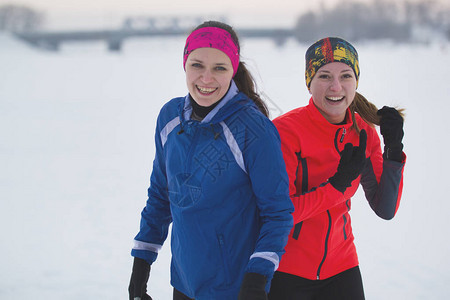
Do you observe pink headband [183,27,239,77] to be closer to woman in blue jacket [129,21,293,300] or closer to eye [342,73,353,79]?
woman in blue jacket [129,21,293,300]

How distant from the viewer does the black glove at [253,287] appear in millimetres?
1251

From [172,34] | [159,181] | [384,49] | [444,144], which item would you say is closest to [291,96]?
[444,144]

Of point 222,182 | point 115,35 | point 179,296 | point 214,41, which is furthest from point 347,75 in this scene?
point 115,35

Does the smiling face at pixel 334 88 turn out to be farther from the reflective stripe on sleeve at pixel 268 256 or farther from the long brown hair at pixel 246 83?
the reflective stripe on sleeve at pixel 268 256

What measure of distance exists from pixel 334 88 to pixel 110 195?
3.56 metres

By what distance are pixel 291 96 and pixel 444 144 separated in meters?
5.18

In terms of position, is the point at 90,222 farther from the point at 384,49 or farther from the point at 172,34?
the point at 172,34

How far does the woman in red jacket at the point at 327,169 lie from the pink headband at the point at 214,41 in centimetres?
36

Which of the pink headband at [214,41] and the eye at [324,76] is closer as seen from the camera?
the pink headband at [214,41]

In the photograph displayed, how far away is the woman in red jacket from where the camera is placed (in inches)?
62.8

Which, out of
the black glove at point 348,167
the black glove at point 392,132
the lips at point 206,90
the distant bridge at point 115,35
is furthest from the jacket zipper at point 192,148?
the distant bridge at point 115,35

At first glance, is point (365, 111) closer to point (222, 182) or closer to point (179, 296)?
point (222, 182)

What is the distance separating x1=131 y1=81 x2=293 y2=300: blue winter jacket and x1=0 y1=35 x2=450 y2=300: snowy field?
32cm

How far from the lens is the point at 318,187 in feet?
5.04
